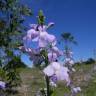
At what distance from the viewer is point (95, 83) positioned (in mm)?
13320

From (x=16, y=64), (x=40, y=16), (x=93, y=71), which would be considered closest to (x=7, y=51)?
(x=16, y=64)

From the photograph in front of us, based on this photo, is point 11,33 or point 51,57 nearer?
point 51,57

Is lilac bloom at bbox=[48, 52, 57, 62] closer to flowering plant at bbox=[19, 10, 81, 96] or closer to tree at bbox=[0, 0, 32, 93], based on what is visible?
flowering plant at bbox=[19, 10, 81, 96]

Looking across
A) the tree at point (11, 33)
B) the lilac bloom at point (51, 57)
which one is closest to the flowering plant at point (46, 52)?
the lilac bloom at point (51, 57)

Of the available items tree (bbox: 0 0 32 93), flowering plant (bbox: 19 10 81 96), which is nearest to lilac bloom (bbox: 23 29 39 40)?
flowering plant (bbox: 19 10 81 96)

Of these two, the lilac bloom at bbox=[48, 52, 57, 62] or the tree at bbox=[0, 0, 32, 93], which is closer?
the lilac bloom at bbox=[48, 52, 57, 62]

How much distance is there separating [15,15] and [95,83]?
5748mm

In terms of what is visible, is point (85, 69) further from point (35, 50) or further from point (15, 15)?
point (35, 50)

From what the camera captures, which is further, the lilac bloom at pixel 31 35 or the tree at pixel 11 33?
the tree at pixel 11 33

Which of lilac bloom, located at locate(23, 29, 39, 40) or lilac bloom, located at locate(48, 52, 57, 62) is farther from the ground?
lilac bloom, located at locate(23, 29, 39, 40)

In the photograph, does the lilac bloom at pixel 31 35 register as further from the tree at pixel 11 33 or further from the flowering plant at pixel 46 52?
the tree at pixel 11 33

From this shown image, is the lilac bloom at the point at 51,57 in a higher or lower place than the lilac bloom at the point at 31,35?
lower

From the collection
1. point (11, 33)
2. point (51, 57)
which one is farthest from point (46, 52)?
point (11, 33)

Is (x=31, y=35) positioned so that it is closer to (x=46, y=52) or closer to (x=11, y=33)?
(x=46, y=52)
